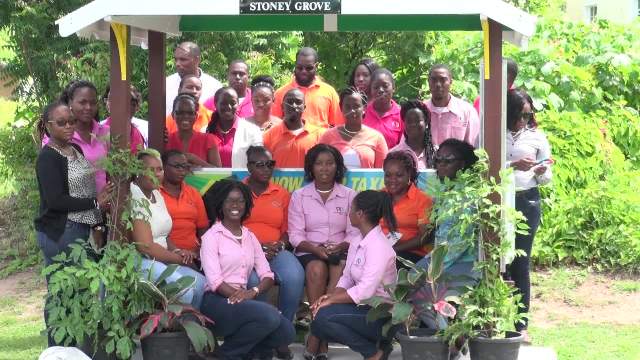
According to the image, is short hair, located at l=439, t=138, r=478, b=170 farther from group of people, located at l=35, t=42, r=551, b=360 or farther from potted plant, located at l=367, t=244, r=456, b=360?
potted plant, located at l=367, t=244, r=456, b=360

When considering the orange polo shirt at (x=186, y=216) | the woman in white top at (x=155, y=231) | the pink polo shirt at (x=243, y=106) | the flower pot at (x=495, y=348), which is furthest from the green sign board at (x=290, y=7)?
the pink polo shirt at (x=243, y=106)

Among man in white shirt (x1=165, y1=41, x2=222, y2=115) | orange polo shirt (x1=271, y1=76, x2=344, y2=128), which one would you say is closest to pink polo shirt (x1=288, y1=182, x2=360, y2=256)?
orange polo shirt (x1=271, y1=76, x2=344, y2=128)

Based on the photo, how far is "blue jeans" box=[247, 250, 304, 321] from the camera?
7.10 m

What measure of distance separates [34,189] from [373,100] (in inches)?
178

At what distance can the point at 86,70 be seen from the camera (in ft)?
36.3

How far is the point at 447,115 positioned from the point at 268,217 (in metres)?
1.78

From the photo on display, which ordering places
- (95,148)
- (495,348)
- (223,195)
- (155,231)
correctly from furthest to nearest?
1. (95,148)
2. (223,195)
3. (155,231)
4. (495,348)

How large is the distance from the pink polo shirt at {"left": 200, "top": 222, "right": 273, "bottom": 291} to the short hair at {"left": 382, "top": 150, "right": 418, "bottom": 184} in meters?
1.18

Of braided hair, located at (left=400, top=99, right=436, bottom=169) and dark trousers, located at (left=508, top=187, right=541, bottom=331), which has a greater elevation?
braided hair, located at (left=400, top=99, right=436, bottom=169)

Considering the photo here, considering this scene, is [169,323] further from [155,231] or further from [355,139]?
[355,139]

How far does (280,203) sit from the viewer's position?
7.52 m

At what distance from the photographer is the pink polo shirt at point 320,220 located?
7.41 metres

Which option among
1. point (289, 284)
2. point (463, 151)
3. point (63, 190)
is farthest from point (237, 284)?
point (463, 151)

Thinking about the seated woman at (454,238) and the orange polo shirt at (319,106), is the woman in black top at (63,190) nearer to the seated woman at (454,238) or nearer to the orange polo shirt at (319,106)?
the seated woman at (454,238)
